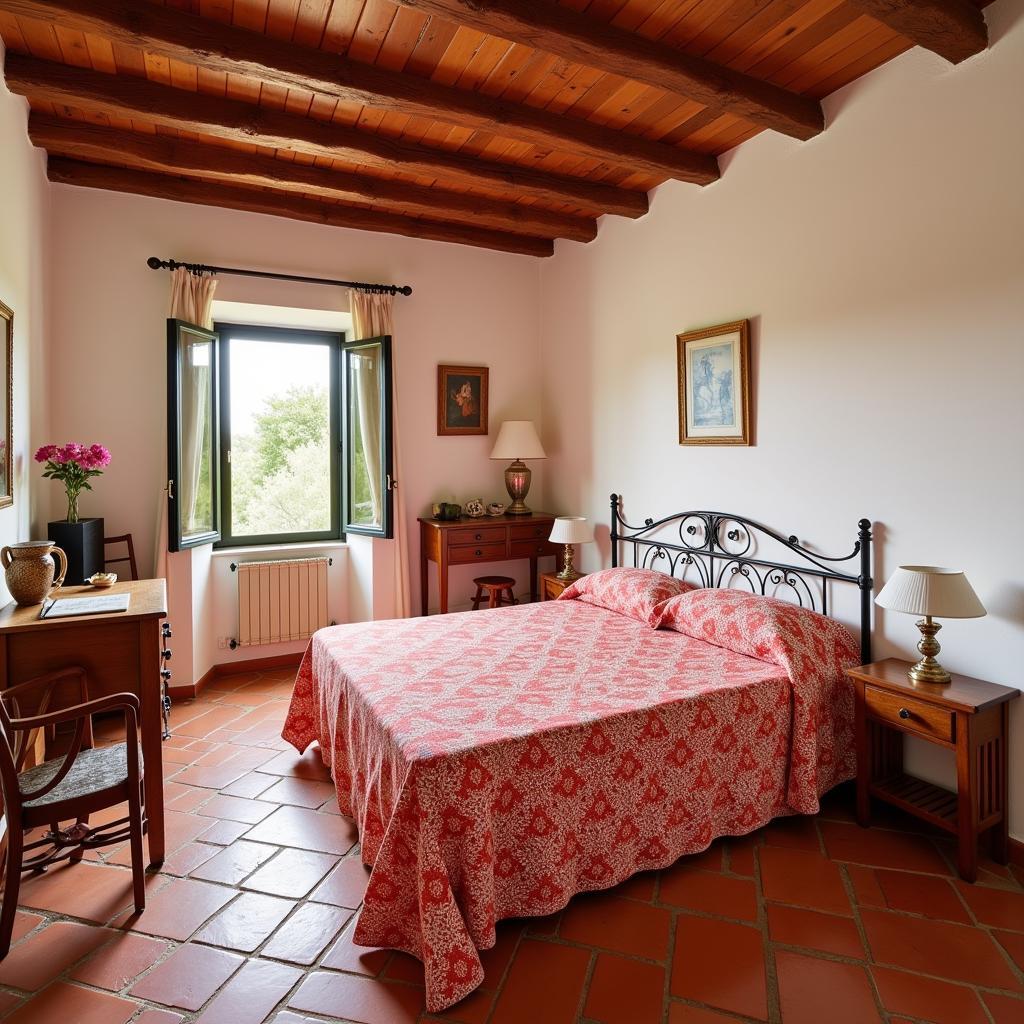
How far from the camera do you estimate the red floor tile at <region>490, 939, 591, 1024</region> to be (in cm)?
159

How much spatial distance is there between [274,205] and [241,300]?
0.58 m

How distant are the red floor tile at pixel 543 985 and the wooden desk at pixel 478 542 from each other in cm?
251

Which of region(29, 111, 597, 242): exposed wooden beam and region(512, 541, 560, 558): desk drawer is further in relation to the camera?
region(512, 541, 560, 558): desk drawer

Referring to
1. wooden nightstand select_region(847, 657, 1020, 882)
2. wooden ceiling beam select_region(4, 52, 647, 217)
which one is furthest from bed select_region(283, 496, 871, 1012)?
wooden ceiling beam select_region(4, 52, 647, 217)

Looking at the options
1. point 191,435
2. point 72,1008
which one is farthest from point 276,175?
point 72,1008

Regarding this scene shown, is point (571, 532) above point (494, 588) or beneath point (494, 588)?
above

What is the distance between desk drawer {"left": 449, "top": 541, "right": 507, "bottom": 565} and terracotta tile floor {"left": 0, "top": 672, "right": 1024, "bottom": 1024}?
6.55 feet

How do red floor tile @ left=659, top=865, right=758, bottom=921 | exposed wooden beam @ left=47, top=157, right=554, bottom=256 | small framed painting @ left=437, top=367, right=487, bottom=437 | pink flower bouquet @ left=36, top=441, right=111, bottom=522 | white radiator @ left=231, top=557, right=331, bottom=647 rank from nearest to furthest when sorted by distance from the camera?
red floor tile @ left=659, top=865, right=758, bottom=921, pink flower bouquet @ left=36, top=441, right=111, bottom=522, exposed wooden beam @ left=47, top=157, right=554, bottom=256, white radiator @ left=231, top=557, right=331, bottom=647, small framed painting @ left=437, top=367, right=487, bottom=437

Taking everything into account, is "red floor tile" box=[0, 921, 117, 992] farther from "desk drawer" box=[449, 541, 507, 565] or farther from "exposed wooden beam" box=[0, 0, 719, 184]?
"exposed wooden beam" box=[0, 0, 719, 184]

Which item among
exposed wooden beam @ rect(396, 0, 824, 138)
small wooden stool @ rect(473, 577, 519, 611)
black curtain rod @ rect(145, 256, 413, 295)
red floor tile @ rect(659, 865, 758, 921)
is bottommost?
red floor tile @ rect(659, 865, 758, 921)

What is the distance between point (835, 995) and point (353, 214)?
4309 millimetres

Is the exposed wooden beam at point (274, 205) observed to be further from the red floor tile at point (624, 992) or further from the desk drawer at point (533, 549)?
the red floor tile at point (624, 992)

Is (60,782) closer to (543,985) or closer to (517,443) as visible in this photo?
(543,985)

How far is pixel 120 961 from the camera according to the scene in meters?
1.77
